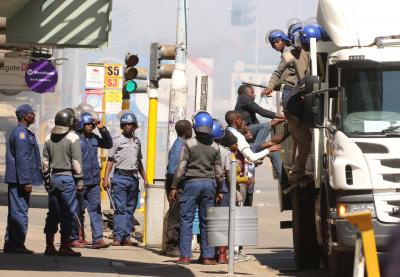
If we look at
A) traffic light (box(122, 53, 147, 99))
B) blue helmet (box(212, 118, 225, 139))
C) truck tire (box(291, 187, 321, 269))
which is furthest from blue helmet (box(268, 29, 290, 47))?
traffic light (box(122, 53, 147, 99))

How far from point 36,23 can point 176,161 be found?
777 centimetres

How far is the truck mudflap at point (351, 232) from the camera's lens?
11628 mm

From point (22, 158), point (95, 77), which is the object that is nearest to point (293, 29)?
point (22, 158)

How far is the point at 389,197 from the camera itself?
11750 millimetres

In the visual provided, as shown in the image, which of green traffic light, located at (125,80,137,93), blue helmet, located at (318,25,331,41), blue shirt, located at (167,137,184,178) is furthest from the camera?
green traffic light, located at (125,80,137,93)

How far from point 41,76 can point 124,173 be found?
15676 millimetres

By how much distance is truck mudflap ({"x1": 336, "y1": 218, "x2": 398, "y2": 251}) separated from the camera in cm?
1163

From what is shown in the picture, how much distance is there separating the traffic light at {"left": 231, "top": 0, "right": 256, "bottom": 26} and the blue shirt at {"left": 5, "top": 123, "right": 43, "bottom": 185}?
44.2 m

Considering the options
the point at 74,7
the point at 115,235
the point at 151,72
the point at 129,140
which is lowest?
the point at 115,235

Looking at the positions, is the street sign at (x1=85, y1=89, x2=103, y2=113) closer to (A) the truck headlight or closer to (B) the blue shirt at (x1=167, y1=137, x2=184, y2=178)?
(B) the blue shirt at (x1=167, y1=137, x2=184, y2=178)

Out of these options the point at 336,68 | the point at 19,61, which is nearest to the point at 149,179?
the point at 336,68

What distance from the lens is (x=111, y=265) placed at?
1379 cm

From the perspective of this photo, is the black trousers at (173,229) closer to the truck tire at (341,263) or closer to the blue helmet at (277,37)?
the blue helmet at (277,37)

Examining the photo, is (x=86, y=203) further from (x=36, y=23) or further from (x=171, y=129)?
(x=36, y=23)
